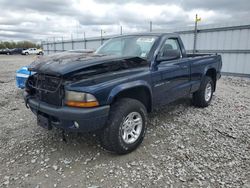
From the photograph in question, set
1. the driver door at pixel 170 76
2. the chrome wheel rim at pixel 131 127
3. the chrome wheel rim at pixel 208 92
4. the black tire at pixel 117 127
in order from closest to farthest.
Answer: the black tire at pixel 117 127 → the chrome wheel rim at pixel 131 127 → the driver door at pixel 170 76 → the chrome wheel rim at pixel 208 92

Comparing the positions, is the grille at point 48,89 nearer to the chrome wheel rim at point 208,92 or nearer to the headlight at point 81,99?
the headlight at point 81,99

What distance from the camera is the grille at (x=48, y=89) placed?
9.00 feet

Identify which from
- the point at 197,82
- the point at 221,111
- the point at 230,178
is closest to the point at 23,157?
the point at 230,178

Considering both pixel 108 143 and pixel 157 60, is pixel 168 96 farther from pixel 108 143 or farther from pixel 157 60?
pixel 108 143

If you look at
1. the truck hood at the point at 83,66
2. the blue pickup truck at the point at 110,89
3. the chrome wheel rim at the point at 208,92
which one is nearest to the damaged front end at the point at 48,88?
the blue pickup truck at the point at 110,89

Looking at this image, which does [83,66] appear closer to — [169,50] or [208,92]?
[169,50]

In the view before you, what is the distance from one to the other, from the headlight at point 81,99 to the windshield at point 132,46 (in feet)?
4.79

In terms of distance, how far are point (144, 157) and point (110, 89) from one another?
1.17 metres

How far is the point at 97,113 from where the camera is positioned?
104 inches

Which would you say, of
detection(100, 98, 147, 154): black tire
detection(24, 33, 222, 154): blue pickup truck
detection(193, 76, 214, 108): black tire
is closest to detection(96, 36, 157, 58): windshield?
detection(24, 33, 222, 154): blue pickup truck

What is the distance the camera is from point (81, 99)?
260 centimetres

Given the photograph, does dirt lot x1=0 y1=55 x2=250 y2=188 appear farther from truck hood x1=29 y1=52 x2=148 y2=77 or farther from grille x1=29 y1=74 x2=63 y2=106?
truck hood x1=29 y1=52 x2=148 y2=77

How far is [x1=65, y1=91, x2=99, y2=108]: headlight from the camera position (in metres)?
2.60

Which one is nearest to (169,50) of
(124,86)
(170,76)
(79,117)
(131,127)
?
(170,76)
